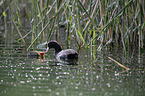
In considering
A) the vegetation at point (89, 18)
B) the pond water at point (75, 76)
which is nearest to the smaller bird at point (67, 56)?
the pond water at point (75, 76)

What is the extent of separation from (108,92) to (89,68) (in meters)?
1.46

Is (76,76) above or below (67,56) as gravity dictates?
below

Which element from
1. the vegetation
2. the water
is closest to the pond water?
the water

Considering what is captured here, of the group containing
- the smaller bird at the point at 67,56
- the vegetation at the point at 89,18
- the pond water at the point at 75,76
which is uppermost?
the vegetation at the point at 89,18

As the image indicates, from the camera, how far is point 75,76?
5395mm

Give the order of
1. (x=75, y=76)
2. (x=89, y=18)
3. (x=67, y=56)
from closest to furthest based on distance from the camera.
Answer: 1. (x=75, y=76)
2. (x=89, y=18)
3. (x=67, y=56)

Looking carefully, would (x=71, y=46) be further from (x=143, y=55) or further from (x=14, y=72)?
(x=14, y=72)

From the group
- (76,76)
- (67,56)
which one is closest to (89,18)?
(67,56)

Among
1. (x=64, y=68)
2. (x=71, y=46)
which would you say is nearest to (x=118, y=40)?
(x=71, y=46)

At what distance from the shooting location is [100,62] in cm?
647

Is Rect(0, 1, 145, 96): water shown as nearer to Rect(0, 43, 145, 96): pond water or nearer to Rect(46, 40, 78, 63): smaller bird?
Rect(0, 43, 145, 96): pond water

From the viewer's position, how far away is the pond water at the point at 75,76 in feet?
15.1

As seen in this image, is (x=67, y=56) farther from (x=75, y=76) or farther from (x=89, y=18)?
(x=75, y=76)

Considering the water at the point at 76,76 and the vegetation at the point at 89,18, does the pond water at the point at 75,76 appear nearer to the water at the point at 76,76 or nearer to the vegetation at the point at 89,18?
the water at the point at 76,76
